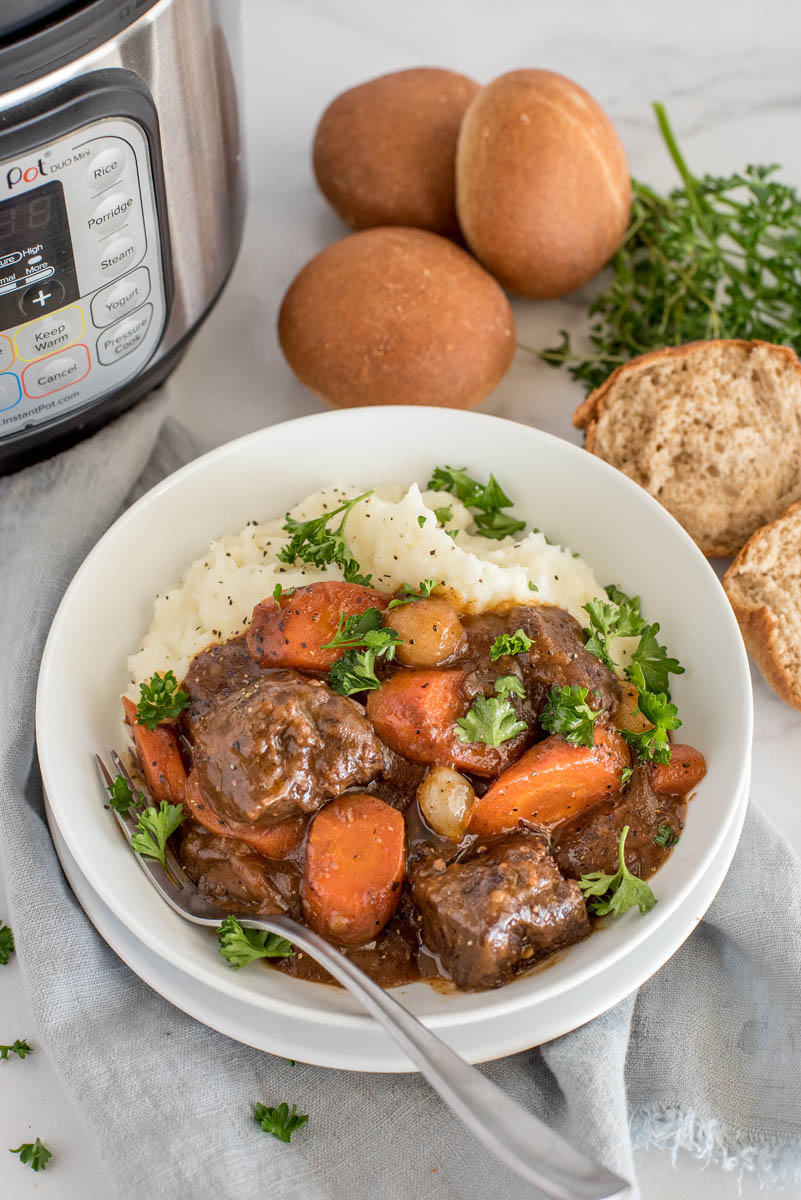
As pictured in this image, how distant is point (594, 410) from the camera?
4.16 metres

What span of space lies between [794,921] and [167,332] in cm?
247

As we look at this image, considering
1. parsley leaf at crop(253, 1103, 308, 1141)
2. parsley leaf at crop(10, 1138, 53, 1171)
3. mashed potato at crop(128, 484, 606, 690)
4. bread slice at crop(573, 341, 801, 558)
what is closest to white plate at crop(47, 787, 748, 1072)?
parsley leaf at crop(253, 1103, 308, 1141)

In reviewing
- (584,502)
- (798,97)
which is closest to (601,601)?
(584,502)

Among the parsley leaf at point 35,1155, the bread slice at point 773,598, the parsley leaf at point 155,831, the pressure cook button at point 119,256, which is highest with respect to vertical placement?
the pressure cook button at point 119,256

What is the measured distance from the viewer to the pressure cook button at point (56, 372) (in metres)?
3.19

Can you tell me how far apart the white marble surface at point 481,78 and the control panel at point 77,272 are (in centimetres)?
92

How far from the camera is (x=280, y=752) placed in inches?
110

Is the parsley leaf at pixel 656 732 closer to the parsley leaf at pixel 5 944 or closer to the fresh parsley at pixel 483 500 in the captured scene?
the fresh parsley at pixel 483 500

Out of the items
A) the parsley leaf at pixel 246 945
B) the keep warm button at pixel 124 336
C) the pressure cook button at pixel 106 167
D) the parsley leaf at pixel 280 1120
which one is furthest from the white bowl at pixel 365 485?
the pressure cook button at pixel 106 167

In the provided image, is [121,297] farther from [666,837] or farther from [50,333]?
[666,837]

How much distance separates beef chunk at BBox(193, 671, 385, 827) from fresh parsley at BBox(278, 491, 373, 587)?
483mm

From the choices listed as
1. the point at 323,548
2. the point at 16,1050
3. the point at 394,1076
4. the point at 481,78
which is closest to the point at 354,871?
the point at 394,1076

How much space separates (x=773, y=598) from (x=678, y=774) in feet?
3.45

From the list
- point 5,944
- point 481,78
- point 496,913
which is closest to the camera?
point 496,913
